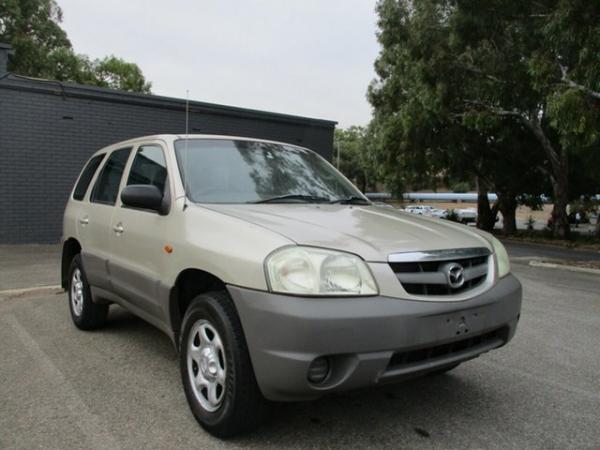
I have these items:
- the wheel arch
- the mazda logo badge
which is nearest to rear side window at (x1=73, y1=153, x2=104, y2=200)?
the wheel arch

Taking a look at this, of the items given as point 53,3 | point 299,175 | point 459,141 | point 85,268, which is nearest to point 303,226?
point 299,175

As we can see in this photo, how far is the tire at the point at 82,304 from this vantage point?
15.8 ft

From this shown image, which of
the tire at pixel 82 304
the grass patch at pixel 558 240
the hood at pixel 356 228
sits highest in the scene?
the hood at pixel 356 228

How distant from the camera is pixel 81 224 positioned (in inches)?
190

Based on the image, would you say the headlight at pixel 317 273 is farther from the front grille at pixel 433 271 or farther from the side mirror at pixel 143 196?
the side mirror at pixel 143 196

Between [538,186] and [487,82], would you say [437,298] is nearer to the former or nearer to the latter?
[487,82]

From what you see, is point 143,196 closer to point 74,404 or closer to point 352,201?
point 74,404

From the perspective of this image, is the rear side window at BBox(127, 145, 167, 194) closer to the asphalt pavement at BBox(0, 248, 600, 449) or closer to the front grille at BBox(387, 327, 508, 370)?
the asphalt pavement at BBox(0, 248, 600, 449)

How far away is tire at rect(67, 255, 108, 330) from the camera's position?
4.81 metres

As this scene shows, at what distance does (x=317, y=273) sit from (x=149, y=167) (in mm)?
2047

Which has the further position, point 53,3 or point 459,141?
point 53,3

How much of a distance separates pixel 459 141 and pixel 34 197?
1352cm

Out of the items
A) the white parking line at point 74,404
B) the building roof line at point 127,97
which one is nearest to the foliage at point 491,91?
the building roof line at point 127,97

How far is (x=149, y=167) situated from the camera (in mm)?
3996
